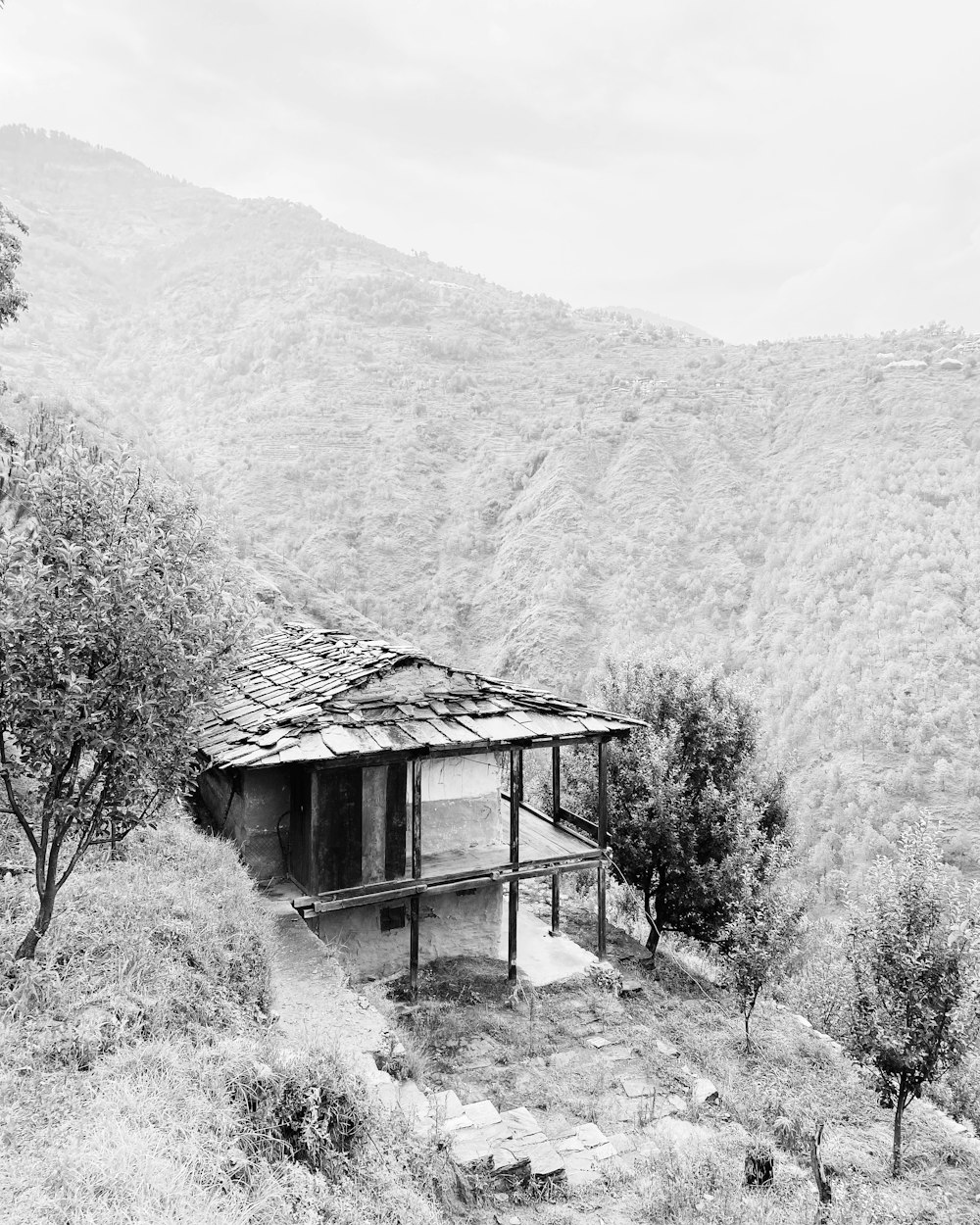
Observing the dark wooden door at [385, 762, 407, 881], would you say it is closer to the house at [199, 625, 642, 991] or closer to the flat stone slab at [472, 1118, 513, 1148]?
the house at [199, 625, 642, 991]

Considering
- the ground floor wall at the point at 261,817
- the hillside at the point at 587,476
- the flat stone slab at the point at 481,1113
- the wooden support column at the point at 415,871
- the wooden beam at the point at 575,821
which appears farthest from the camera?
the hillside at the point at 587,476

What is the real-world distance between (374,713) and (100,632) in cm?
607

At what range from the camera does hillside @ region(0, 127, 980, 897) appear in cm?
3127

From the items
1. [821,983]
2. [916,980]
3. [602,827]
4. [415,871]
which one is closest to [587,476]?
[602,827]

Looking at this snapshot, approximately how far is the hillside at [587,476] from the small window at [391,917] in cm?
1448

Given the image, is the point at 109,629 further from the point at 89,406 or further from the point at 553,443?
the point at 553,443

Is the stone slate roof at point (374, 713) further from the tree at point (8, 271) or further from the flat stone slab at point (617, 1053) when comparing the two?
the tree at point (8, 271)

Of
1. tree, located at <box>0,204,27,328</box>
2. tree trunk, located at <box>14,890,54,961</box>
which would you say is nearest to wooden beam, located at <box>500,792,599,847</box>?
tree trunk, located at <box>14,890,54,961</box>

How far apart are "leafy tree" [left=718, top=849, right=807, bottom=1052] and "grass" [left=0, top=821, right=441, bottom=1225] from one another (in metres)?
7.88

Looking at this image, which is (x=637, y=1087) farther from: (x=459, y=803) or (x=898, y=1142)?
(x=459, y=803)

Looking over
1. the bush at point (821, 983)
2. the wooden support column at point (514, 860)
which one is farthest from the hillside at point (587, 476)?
the wooden support column at point (514, 860)

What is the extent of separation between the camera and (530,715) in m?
11.8

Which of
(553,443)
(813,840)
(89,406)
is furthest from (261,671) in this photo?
(553,443)

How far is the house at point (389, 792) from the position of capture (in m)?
10.4
